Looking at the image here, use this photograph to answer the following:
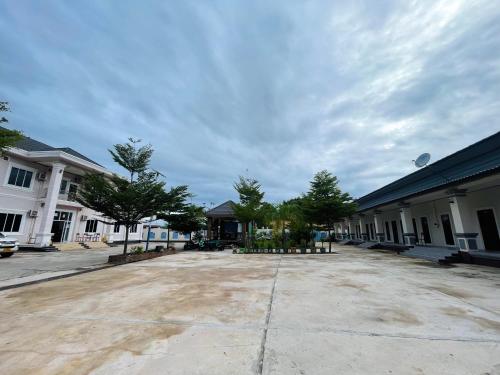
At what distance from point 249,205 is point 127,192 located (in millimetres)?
11263

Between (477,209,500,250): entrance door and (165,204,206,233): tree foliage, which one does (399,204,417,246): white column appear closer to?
(477,209,500,250): entrance door

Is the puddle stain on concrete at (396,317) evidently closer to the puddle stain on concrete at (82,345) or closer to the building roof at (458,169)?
the puddle stain on concrete at (82,345)

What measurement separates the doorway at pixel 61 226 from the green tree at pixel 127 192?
12142 mm

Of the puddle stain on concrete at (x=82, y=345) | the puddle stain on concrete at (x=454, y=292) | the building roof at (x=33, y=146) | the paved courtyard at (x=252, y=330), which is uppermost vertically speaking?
the building roof at (x=33, y=146)

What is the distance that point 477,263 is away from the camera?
39.8 feet

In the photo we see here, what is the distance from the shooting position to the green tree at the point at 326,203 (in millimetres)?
19969

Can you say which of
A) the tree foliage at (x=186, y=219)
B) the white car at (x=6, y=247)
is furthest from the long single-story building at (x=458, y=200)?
the white car at (x=6, y=247)

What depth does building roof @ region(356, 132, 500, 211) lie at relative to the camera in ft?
40.4

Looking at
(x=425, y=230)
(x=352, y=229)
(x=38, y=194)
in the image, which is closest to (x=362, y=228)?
(x=352, y=229)

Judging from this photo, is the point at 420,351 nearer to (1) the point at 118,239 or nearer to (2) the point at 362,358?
(2) the point at 362,358

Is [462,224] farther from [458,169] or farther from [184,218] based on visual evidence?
[184,218]

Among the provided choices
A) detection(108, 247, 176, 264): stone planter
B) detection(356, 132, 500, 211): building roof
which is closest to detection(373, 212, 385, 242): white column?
detection(356, 132, 500, 211): building roof

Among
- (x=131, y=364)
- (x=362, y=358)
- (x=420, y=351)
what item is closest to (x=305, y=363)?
(x=362, y=358)

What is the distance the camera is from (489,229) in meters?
13.7
